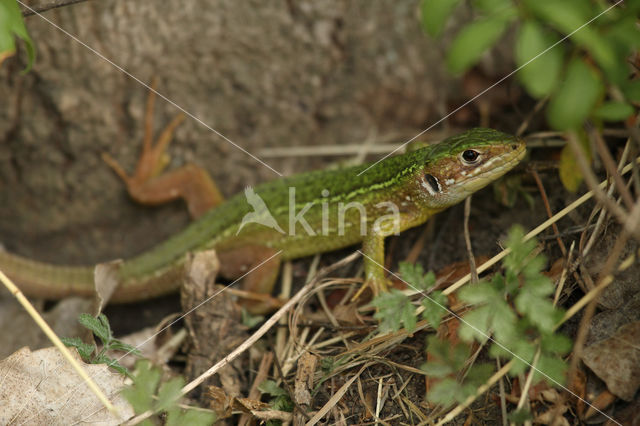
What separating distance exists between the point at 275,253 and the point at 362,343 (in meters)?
1.15

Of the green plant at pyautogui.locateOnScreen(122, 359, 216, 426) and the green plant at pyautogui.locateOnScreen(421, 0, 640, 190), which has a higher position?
the green plant at pyautogui.locateOnScreen(421, 0, 640, 190)

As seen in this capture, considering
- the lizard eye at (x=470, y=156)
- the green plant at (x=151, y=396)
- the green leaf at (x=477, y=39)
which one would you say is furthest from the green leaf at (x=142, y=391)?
A: the lizard eye at (x=470, y=156)

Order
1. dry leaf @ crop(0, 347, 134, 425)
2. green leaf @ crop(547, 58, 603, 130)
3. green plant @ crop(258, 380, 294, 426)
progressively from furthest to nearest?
1. green plant @ crop(258, 380, 294, 426)
2. dry leaf @ crop(0, 347, 134, 425)
3. green leaf @ crop(547, 58, 603, 130)

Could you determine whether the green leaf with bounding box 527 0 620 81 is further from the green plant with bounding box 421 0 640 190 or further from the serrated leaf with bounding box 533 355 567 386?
the serrated leaf with bounding box 533 355 567 386

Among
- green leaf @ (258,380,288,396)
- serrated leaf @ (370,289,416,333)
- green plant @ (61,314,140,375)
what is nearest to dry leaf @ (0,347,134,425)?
green plant @ (61,314,140,375)

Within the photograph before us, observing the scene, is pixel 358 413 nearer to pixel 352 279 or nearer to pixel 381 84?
pixel 352 279

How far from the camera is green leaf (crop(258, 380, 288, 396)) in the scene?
268cm

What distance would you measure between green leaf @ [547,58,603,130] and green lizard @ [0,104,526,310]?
4.41 ft

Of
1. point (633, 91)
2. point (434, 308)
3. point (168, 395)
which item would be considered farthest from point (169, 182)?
point (633, 91)

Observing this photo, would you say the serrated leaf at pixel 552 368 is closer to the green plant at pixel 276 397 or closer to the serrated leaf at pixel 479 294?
the serrated leaf at pixel 479 294

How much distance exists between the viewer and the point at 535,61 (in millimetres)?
1782

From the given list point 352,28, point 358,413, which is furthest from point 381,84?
point 358,413

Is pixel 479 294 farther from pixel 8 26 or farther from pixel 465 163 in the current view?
pixel 8 26

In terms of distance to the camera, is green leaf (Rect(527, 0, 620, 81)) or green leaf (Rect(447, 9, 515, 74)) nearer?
green leaf (Rect(527, 0, 620, 81))
